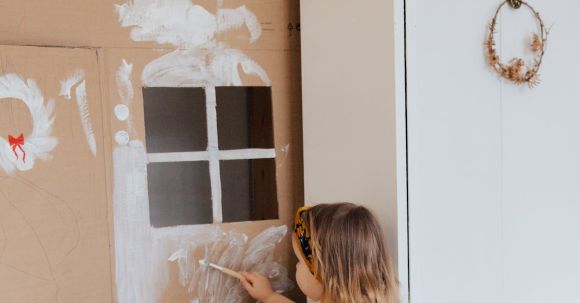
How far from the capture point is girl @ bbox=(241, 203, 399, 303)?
39.4 inches

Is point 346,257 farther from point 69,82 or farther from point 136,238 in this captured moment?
point 69,82

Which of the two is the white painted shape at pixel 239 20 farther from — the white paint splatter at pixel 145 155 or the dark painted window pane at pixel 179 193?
the dark painted window pane at pixel 179 193

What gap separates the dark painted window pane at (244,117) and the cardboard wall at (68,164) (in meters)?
0.12

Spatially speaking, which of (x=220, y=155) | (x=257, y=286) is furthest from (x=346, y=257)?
(x=220, y=155)

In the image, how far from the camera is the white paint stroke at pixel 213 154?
4.08 ft

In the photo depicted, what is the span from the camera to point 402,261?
3.30 ft

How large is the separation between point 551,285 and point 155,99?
100 centimetres

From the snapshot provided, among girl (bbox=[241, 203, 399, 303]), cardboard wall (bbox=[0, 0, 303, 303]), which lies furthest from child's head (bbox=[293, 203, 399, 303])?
cardboard wall (bbox=[0, 0, 303, 303])

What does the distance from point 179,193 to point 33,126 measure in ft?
1.10

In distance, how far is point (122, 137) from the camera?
1.17 metres

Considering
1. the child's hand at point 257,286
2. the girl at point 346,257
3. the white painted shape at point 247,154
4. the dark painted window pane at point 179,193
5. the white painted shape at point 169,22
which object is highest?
the white painted shape at point 169,22

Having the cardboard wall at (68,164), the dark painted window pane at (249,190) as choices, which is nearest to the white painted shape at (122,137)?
the cardboard wall at (68,164)

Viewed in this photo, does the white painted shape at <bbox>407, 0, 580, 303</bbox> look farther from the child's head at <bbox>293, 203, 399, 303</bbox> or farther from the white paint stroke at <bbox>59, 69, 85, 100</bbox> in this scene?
the white paint stroke at <bbox>59, 69, 85, 100</bbox>

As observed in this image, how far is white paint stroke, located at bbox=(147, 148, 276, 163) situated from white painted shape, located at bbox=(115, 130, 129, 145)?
2.3 inches
